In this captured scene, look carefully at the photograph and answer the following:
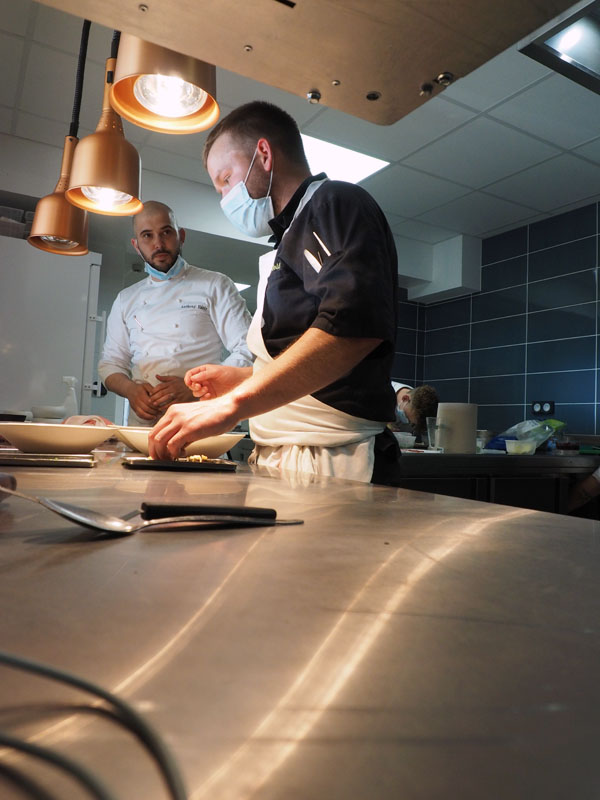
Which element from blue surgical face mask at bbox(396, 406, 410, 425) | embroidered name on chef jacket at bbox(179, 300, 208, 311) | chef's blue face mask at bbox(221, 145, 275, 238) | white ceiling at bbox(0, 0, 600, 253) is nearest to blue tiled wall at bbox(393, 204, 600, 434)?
white ceiling at bbox(0, 0, 600, 253)

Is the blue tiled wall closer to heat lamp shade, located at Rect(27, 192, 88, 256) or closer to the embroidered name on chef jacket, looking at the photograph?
the embroidered name on chef jacket

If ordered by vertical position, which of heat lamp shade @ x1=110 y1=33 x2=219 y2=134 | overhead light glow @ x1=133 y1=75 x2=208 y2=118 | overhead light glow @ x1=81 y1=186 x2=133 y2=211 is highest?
overhead light glow @ x1=133 y1=75 x2=208 y2=118

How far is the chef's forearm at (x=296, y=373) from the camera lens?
0.84 metres

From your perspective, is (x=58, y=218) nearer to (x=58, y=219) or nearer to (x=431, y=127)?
(x=58, y=219)

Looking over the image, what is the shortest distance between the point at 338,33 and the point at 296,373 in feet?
1.45

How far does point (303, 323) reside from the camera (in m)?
1.06

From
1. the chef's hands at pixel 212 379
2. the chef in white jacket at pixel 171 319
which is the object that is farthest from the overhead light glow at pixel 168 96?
the chef in white jacket at pixel 171 319

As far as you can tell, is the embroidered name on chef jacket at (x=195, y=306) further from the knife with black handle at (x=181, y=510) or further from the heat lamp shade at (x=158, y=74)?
the knife with black handle at (x=181, y=510)

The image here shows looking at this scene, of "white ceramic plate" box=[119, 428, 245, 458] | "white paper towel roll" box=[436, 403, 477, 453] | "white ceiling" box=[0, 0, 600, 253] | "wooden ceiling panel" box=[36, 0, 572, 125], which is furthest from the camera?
"white ceiling" box=[0, 0, 600, 253]

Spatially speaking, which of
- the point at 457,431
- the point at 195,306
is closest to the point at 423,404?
the point at 457,431

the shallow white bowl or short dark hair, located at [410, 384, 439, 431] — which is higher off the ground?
short dark hair, located at [410, 384, 439, 431]

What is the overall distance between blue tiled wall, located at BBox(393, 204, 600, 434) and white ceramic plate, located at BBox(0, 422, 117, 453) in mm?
3253

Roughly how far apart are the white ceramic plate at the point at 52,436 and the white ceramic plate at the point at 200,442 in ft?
0.30

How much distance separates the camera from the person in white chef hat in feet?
2.80
